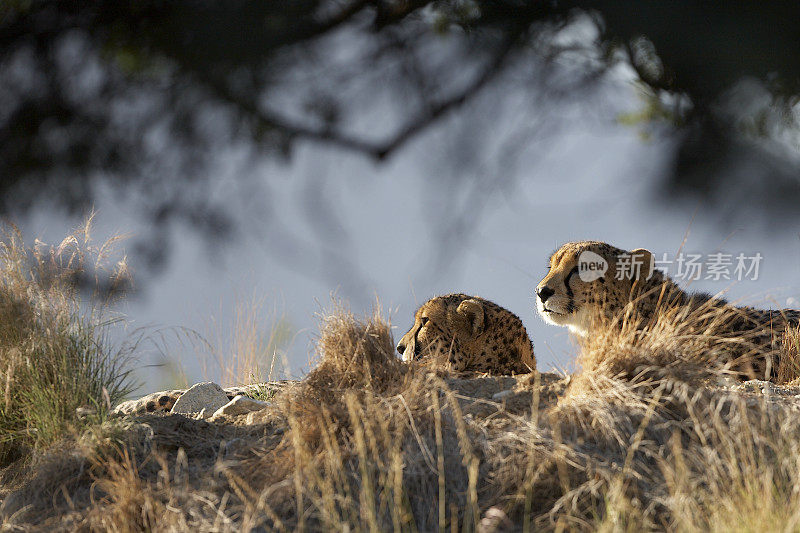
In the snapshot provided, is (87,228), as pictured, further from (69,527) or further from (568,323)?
(568,323)

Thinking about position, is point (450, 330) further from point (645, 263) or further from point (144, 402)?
point (144, 402)

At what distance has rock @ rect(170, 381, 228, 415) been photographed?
3395mm

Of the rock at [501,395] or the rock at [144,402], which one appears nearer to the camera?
the rock at [501,395]

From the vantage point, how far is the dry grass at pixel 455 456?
77.0 inches

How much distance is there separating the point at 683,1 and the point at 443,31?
1212 millimetres

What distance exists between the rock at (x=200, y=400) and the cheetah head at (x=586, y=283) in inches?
58.4

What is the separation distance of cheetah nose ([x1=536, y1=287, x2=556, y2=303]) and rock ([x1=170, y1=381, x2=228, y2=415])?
1479 mm

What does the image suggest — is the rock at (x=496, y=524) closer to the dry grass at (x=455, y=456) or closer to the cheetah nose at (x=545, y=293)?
the dry grass at (x=455, y=456)

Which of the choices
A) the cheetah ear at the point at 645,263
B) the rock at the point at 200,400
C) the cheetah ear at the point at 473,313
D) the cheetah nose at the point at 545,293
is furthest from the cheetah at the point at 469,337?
the rock at the point at 200,400

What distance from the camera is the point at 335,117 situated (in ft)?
13.5

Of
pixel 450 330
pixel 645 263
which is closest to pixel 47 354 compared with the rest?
pixel 450 330

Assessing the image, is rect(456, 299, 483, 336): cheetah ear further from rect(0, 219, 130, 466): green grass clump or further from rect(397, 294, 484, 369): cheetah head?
rect(0, 219, 130, 466): green grass clump

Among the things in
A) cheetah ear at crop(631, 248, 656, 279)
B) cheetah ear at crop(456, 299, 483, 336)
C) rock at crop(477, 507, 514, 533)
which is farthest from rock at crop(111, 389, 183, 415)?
cheetah ear at crop(631, 248, 656, 279)

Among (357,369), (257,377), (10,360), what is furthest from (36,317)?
(357,369)
